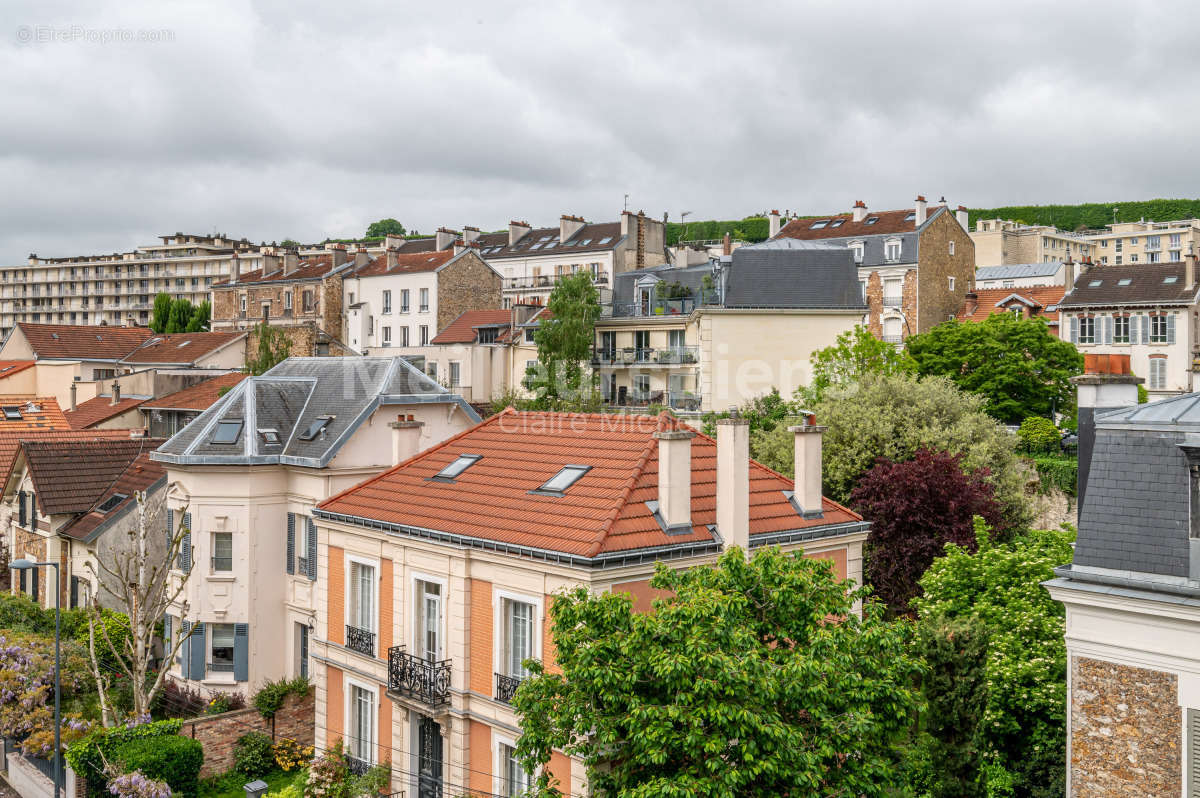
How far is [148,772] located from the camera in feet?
65.8

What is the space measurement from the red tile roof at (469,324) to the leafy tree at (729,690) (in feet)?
143

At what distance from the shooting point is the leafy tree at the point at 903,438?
26.7 m

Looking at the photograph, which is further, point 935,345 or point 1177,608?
point 935,345

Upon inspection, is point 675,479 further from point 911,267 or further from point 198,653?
point 911,267

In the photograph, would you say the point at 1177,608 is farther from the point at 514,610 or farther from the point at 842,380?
the point at 842,380

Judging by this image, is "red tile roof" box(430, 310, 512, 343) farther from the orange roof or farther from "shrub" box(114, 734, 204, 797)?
"shrub" box(114, 734, 204, 797)

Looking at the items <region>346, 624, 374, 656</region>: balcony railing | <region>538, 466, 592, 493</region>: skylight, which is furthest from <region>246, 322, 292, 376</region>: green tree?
<region>538, 466, 592, 493</region>: skylight

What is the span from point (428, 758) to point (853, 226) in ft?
164

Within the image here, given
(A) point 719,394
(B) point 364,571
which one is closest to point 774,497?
(B) point 364,571

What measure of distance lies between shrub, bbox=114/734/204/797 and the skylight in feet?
31.7

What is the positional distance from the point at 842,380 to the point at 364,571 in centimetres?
1997

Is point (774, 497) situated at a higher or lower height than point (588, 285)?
lower

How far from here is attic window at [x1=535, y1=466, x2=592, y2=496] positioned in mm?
18406

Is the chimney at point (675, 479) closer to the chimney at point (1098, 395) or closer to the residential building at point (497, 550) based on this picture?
the residential building at point (497, 550)
